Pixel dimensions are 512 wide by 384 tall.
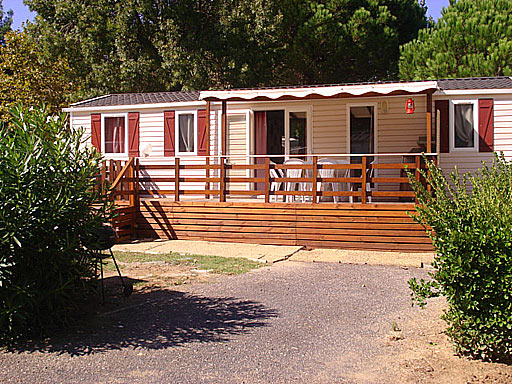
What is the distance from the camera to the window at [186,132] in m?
13.2

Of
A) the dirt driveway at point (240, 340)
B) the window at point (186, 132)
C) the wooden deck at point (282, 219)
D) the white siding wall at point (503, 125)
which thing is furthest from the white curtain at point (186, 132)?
the dirt driveway at point (240, 340)

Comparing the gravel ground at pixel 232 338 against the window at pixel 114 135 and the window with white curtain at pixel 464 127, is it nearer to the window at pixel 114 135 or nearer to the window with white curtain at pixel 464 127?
the window with white curtain at pixel 464 127

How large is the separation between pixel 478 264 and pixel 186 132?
33.5 ft

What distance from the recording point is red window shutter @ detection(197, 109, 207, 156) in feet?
42.5

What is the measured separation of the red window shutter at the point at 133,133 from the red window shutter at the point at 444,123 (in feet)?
23.0

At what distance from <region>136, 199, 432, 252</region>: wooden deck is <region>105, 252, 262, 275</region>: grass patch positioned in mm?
1705

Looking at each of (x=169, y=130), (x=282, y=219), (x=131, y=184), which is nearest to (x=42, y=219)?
(x=282, y=219)

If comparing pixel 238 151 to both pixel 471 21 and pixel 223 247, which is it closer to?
pixel 223 247

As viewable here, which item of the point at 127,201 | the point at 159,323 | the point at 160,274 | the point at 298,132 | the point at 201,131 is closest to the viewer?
the point at 159,323

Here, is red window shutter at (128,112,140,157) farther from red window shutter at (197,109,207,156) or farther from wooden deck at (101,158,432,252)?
wooden deck at (101,158,432,252)

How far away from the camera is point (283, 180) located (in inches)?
393

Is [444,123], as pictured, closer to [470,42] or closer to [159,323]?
[470,42]

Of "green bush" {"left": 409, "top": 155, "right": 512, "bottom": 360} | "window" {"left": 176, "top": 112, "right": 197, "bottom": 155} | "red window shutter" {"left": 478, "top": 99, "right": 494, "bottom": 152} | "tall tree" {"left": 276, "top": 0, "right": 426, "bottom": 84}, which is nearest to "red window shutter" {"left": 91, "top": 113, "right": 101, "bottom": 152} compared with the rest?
"window" {"left": 176, "top": 112, "right": 197, "bottom": 155}

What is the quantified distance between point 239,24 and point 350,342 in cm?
1792
